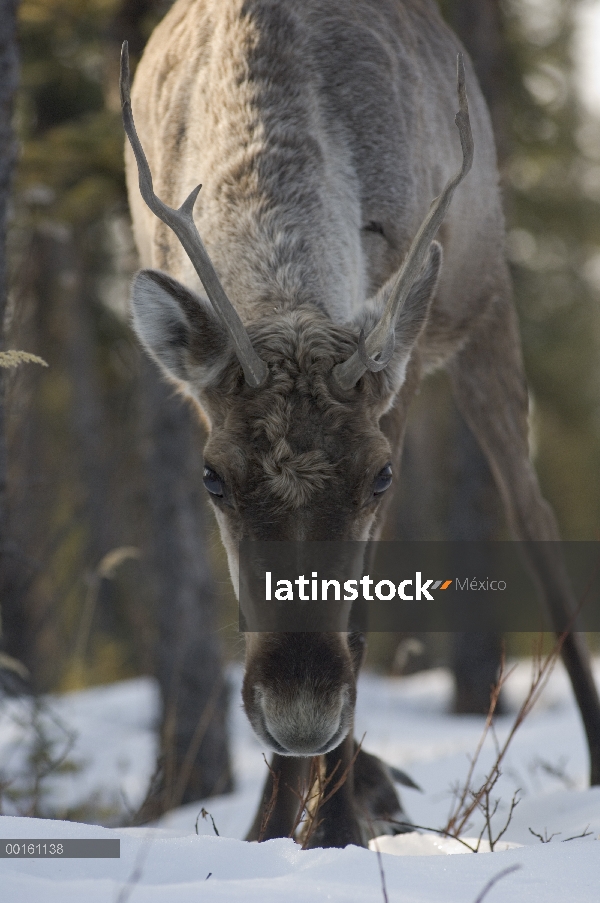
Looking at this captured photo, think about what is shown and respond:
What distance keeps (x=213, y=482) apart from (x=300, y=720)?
0.84 m

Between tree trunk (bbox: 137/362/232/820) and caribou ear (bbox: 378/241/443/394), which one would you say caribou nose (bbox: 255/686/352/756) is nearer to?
caribou ear (bbox: 378/241/443/394)

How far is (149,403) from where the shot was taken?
7.95 m

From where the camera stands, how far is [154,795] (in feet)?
13.8

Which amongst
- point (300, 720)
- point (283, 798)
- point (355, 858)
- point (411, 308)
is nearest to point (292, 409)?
point (411, 308)

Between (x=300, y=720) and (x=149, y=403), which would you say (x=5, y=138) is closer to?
(x=300, y=720)

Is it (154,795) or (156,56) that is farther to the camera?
(156,56)

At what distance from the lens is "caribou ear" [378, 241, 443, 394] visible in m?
3.73

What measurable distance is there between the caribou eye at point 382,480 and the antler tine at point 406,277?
300mm

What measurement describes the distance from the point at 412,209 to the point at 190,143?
1.01 m

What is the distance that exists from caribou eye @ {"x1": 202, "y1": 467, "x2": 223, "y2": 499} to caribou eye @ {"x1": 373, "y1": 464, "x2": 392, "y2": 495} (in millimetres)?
497

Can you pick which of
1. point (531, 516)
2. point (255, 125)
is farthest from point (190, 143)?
point (531, 516)

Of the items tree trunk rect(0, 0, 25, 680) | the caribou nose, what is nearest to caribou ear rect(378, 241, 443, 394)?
the caribou nose

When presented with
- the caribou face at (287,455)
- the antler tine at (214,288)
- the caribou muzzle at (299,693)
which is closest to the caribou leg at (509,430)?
the caribou face at (287,455)

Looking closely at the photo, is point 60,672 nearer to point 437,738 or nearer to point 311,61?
point 437,738
